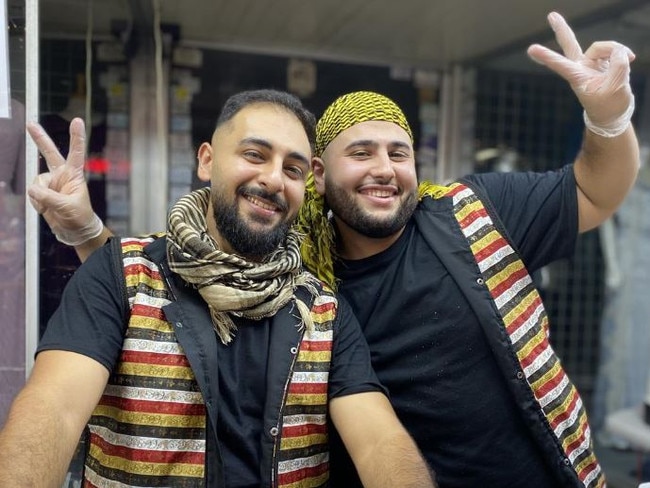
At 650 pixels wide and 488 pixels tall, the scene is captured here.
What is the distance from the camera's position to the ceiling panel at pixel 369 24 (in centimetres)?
283

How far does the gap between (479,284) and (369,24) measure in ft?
6.20

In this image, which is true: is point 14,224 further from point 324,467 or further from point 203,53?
point 203,53

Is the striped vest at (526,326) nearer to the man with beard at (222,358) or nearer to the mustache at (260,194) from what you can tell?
the man with beard at (222,358)

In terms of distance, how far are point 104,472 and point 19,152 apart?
3.26ft

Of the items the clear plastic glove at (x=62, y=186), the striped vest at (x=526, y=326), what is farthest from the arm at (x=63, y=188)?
the striped vest at (x=526, y=326)

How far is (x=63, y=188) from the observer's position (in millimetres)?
1752

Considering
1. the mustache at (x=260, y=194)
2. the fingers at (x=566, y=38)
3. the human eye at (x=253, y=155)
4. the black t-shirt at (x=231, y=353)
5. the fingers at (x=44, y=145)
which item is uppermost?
the fingers at (x=566, y=38)

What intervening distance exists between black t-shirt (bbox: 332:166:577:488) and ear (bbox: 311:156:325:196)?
38 centimetres

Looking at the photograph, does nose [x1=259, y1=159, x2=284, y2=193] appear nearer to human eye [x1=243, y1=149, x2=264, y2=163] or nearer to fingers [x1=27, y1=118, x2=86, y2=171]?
human eye [x1=243, y1=149, x2=264, y2=163]

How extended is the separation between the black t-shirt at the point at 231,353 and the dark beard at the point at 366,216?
0.36 m

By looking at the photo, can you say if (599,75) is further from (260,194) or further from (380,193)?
(260,194)

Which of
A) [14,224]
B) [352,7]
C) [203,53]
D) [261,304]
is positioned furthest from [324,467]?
[203,53]

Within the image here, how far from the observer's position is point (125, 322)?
4.74ft

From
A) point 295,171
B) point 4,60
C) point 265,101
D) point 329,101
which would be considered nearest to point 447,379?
point 295,171
